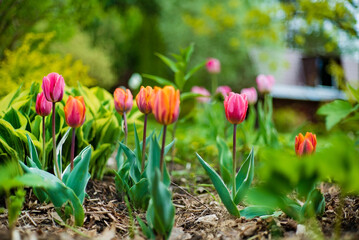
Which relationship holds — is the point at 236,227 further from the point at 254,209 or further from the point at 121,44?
the point at 121,44

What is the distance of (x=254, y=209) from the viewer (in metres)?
1.46

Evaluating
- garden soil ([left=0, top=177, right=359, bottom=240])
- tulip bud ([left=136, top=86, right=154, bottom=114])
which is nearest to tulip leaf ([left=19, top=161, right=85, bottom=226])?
garden soil ([left=0, top=177, right=359, bottom=240])

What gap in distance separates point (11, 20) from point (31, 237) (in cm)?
298

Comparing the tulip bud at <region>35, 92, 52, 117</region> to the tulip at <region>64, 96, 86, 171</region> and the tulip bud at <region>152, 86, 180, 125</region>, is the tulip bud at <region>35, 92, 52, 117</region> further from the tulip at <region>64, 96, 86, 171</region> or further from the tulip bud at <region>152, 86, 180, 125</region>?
the tulip bud at <region>152, 86, 180, 125</region>

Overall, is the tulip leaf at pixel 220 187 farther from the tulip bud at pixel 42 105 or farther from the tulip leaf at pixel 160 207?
the tulip bud at pixel 42 105

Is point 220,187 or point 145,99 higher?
point 145,99

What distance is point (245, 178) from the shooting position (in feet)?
5.12

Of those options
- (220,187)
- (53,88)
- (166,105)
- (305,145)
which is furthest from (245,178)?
(53,88)

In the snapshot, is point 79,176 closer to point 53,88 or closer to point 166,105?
point 53,88

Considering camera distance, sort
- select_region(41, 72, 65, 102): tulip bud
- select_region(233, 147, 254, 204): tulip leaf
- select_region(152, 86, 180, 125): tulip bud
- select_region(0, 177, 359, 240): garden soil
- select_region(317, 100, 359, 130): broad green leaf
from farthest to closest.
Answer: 1. select_region(317, 100, 359, 130): broad green leaf
2. select_region(233, 147, 254, 204): tulip leaf
3. select_region(41, 72, 65, 102): tulip bud
4. select_region(0, 177, 359, 240): garden soil
5. select_region(152, 86, 180, 125): tulip bud

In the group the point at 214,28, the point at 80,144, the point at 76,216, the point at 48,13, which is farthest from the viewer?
the point at 214,28

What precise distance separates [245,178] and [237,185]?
79 mm

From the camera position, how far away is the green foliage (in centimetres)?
141

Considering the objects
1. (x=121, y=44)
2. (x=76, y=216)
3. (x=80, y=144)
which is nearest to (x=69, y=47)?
(x=121, y=44)
